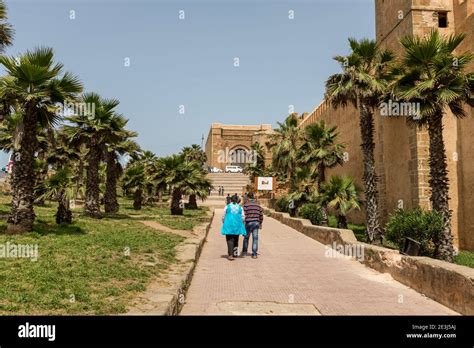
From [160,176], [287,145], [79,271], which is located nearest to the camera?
[79,271]

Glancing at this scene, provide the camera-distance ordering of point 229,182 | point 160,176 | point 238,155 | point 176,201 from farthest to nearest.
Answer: point 238,155 < point 229,182 < point 176,201 < point 160,176

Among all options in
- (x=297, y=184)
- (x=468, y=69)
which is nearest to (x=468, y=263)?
(x=468, y=69)

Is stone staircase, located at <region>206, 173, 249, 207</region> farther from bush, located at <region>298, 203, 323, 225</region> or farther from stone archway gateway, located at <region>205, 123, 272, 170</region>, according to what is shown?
bush, located at <region>298, 203, 323, 225</region>

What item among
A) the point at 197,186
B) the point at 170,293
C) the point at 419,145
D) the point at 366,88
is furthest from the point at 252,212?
the point at 197,186

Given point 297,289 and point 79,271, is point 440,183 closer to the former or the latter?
point 297,289

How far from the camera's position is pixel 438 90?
38.9ft

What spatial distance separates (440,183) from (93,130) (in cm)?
1459

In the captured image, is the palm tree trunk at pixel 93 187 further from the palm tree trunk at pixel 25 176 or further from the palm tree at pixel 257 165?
the palm tree at pixel 257 165

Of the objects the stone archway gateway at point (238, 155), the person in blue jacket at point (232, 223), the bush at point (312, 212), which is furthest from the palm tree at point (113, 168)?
the stone archway gateway at point (238, 155)

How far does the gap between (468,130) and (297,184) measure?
36.0 feet

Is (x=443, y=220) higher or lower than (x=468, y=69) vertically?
lower

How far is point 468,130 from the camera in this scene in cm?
1496

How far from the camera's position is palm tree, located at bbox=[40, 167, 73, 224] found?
43.9ft

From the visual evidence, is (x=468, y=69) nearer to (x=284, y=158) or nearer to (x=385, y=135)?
(x=385, y=135)
